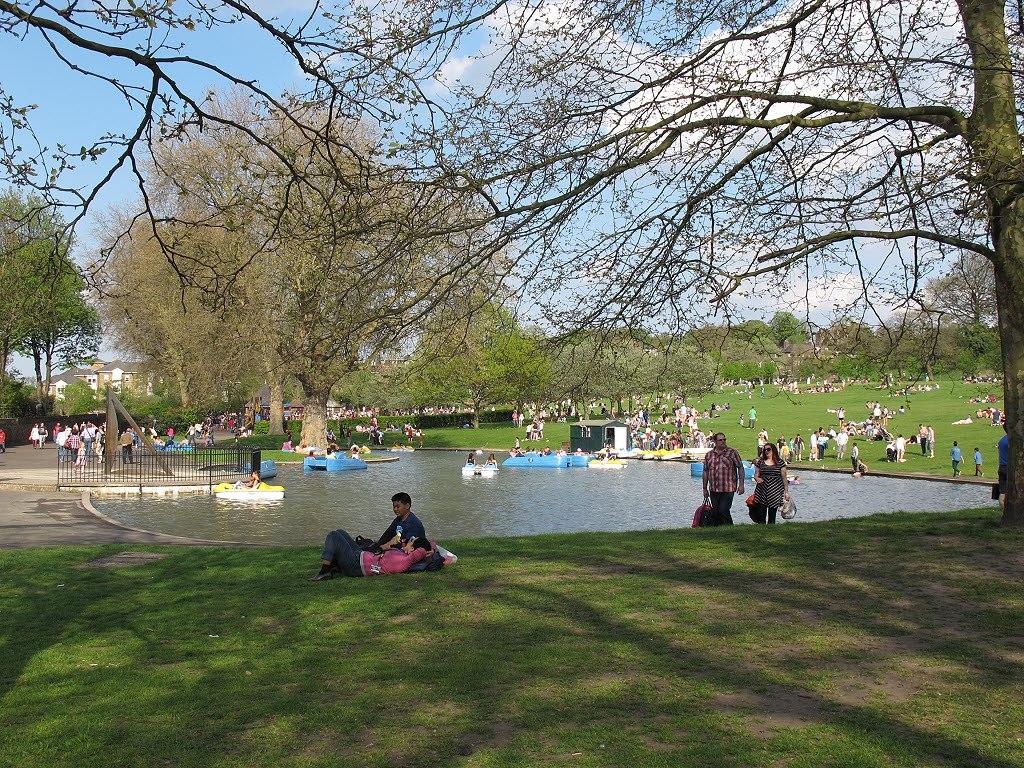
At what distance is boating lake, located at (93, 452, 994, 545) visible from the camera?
24062 mm

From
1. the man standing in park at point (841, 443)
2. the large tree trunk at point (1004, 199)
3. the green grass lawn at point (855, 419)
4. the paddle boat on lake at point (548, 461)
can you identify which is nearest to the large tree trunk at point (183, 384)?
the green grass lawn at point (855, 419)

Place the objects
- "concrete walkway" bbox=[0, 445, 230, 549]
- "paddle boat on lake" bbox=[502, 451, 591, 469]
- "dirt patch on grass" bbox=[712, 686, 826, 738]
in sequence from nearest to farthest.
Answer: "dirt patch on grass" bbox=[712, 686, 826, 738], "concrete walkway" bbox=[0, 445, 230, 549], "paddle boat on lake" bbox=[502, 451, 591, 469]

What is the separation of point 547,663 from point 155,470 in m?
30.6

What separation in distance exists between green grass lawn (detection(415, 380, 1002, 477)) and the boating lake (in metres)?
5.17

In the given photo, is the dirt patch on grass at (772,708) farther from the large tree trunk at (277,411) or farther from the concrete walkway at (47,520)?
the large tree trunk at (277,411)

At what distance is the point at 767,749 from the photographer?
5.08m

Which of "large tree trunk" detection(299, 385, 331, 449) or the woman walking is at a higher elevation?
"large tree trunk" detection(299, 385, 331, 449)

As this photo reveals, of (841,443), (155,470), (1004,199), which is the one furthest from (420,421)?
(1004,199)

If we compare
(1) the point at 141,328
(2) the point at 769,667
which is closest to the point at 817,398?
(1) the point at 141,328

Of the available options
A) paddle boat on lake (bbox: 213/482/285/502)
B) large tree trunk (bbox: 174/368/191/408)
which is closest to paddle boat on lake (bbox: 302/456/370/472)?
paddle boat on lake (bbox: 213/482/285/502)

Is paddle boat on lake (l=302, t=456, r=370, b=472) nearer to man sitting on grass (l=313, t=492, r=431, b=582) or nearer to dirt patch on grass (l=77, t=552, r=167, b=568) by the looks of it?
dirt patch on grass (l=77, t=552, r=167, b=568)

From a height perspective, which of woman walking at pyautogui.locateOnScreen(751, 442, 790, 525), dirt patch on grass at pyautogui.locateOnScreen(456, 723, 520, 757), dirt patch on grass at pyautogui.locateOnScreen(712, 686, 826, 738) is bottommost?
dirt patch on grass at pyautogui.locateOnScreen(456, 723, 520, 757)

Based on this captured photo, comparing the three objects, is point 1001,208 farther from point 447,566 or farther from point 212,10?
point 212,10

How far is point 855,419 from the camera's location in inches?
2459
